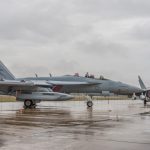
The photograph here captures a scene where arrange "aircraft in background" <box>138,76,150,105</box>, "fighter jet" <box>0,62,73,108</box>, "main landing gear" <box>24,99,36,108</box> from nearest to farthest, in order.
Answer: "fighter jet" <box>0,62,73,108</box> < "main landing gear" <box>24,99,36,108</box> < "aircraft in background" <box>138,76,150,105</box>

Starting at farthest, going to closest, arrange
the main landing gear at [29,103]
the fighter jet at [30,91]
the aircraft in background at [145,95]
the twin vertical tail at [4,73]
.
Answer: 1. the aircraft in background at [145,95]
2. the twin vertical tail at [4,73]
3. the main landing gear at [29,103]
4. the fighter jet at [30,91]

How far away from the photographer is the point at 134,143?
8.73m

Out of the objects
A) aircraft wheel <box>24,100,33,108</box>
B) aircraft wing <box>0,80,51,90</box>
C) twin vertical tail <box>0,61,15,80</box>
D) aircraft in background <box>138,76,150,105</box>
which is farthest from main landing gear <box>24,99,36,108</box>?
aircraft in background <box>138,76,150,105</box>

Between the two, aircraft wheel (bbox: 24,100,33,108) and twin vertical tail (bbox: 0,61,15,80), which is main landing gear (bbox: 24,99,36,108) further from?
twin vertical tail (bbox: 0,61,15,80)

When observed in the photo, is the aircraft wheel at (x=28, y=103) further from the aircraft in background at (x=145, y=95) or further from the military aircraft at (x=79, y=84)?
the aircraft in background at (x=145, y=95)

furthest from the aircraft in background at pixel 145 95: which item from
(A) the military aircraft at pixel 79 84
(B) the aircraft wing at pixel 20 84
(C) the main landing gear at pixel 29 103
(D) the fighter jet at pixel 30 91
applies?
(B) the aircraft wing at pixel 20 84

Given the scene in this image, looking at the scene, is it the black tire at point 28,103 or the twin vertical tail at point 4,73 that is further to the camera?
the twin vertical tail at point 4,73

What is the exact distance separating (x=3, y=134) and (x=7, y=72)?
2045 centimetres

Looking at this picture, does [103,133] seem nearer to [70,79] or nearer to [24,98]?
[24,98]

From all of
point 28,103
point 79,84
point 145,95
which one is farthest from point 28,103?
point 145,95

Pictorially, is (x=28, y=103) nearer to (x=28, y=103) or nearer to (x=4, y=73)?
(x=28, y=103)

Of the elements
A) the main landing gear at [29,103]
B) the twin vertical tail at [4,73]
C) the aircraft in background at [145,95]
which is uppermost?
the twin vertical tail at [4,73]

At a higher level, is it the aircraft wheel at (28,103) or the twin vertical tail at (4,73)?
the twin vertical tail at (4,73)

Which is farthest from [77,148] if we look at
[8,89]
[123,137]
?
[8,89]
